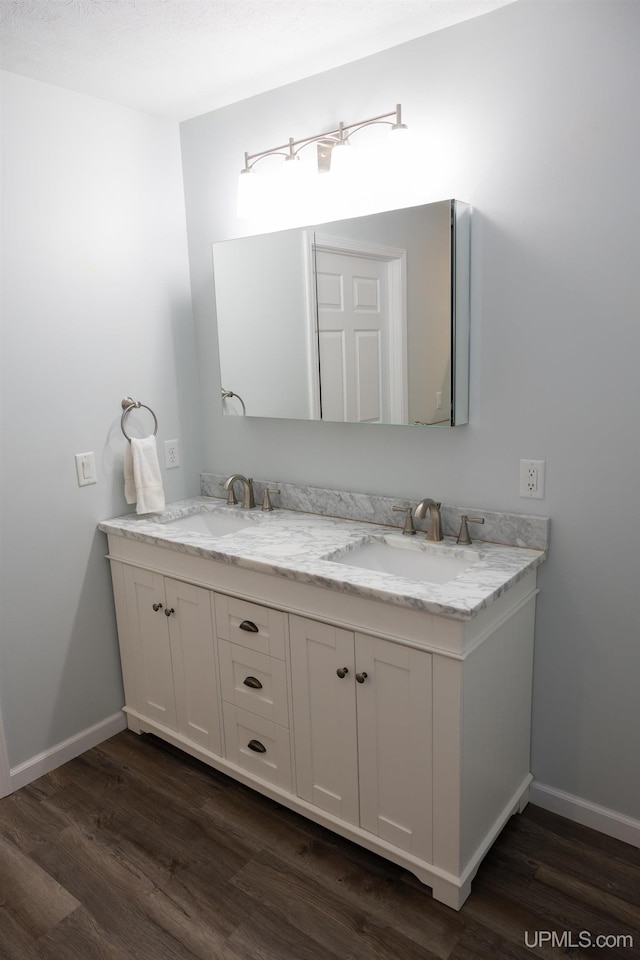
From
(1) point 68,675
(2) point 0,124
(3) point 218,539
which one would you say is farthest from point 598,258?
(1) point 68,675

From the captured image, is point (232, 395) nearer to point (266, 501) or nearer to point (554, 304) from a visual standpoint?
point (266, 501)

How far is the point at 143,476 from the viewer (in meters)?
2.52

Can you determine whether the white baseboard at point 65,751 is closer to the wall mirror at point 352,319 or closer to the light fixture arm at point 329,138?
the wall mirror at point 352,319

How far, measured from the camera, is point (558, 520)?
1.98 metres

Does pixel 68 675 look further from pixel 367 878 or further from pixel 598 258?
pixel 598 258

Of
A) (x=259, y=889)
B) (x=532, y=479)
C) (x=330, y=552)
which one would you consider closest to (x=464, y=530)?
(x=532, y=479)

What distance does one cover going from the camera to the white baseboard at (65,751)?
2361 millimetres

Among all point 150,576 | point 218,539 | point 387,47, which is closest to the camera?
point 387,47

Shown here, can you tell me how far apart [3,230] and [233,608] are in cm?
140

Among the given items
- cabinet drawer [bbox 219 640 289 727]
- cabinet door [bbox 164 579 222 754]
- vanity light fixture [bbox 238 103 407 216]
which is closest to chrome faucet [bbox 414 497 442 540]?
cabinet drawer [bbox 219 640 289 727]

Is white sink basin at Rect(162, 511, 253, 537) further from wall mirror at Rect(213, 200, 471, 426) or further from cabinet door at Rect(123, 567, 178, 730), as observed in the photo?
wall mirror at Rect(213, 200, 471, 426)

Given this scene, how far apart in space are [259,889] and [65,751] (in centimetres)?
99

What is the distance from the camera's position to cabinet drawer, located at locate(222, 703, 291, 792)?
211 centimetres

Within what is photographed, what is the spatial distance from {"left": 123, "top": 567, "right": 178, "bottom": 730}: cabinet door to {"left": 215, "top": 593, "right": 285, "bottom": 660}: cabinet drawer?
1.01 ft
